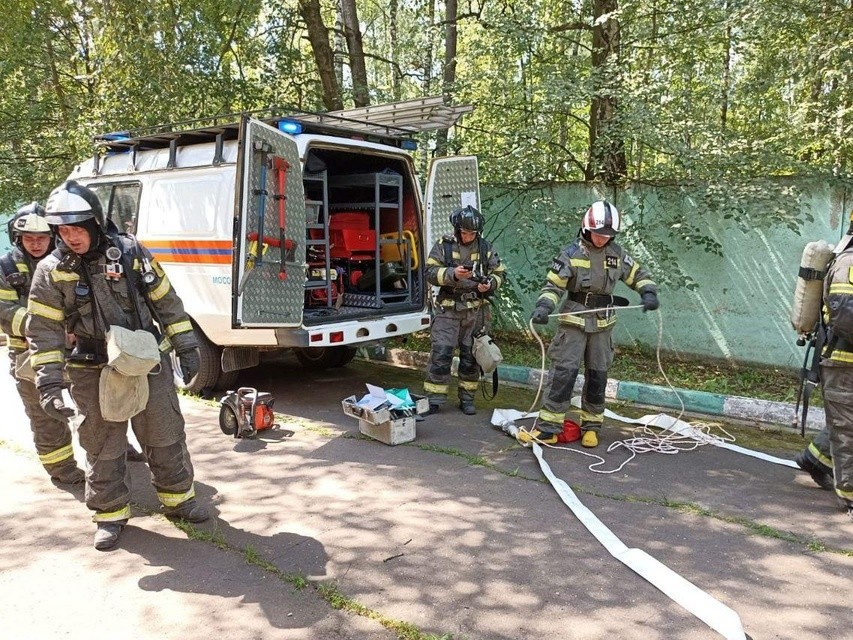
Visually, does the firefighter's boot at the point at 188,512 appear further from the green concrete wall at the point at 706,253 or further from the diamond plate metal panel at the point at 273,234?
the green concrete wall at the point at 706,253

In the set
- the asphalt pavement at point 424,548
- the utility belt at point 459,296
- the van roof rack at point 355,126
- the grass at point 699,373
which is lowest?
the asphalt pavement at point 424,548

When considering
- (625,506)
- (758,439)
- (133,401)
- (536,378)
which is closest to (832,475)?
(758,439)

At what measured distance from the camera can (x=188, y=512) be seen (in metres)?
3.58

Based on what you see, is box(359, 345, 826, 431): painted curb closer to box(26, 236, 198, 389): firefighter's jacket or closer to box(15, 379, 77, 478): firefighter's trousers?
box(15, 379, 77, 478): firefighter's trousers

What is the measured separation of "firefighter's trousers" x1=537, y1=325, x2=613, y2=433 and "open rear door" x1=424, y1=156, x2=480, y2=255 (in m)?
2.00

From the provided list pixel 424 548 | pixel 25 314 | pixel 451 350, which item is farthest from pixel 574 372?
pixel 25 314

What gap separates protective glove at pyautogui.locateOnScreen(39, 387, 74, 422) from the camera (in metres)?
3.10

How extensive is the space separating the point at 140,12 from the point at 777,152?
712cm

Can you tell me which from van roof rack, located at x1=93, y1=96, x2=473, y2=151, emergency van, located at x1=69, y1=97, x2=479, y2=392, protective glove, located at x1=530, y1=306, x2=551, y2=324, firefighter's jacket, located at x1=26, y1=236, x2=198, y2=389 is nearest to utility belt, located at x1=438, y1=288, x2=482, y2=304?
emergency van, located at x1=69, y1=97, x2=479, y2=392

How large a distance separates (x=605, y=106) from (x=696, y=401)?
12.6ft

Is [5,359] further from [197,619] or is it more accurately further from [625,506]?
[625,506]

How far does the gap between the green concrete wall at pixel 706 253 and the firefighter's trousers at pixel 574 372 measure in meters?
1.73

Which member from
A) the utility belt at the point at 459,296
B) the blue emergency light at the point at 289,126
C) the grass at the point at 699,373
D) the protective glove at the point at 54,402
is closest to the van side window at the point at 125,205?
the blue emergency light at the point at 289,126

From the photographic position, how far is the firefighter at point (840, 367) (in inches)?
138
